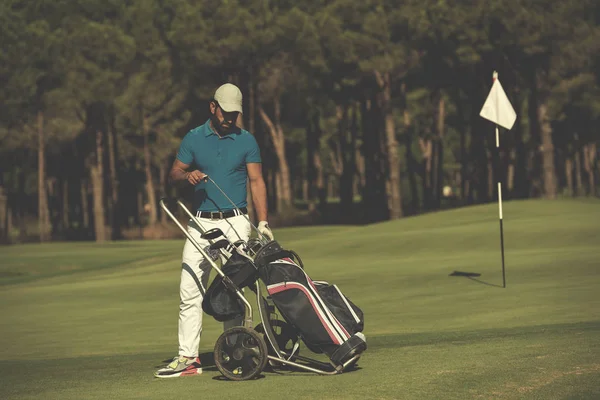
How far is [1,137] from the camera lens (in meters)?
68.9

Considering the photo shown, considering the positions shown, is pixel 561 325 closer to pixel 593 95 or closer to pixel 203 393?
pixel 203 393

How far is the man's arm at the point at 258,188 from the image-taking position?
1164cm

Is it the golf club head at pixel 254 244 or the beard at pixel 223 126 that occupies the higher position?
the beard at pixel 223 126

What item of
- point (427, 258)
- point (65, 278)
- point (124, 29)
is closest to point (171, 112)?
point (124, 29)

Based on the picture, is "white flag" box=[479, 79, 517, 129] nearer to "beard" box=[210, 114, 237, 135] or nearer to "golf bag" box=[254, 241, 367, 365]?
"beard" box=[210, 114, 237, 135]

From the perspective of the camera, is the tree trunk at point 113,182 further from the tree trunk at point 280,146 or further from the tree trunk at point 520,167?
Result: the tree trunk at point 520,167

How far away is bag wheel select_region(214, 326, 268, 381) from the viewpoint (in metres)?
10.6

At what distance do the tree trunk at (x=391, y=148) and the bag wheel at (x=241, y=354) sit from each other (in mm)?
52441

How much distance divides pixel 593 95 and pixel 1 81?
32748 millimetres

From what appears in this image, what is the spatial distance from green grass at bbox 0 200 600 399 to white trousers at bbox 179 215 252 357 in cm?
43

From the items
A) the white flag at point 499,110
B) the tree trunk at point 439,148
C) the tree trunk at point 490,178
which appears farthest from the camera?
the tree trunk at point 490,178

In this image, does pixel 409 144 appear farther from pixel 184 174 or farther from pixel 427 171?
pixel 184 174

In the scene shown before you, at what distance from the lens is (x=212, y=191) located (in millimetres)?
11539

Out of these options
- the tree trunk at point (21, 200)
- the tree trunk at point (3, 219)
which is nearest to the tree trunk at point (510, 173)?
the tree trunk at point (3, 219)
